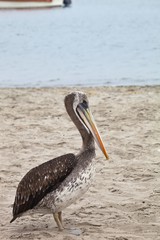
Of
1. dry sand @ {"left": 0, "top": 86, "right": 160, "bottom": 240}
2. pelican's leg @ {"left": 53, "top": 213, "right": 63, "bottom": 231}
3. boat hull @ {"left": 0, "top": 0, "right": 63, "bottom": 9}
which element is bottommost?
boat hull @ {"left": 0, "top": 0, "right": 63, "bottom": 9}

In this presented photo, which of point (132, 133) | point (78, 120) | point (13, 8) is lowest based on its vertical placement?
point (13, 8)

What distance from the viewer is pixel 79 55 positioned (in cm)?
2358

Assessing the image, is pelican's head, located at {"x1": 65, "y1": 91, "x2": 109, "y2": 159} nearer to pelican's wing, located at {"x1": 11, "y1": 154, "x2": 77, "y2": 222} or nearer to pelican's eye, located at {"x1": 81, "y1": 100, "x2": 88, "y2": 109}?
pelican's eye, located at {"x1": 81, "y1": 100, "x2": 88, "y2": 109}

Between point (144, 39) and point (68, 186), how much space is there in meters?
26.3

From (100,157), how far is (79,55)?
1666cm

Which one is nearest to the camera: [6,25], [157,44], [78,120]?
[78,120]

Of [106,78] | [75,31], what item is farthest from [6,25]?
[106,78]

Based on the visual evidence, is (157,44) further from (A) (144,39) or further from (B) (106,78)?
(B) (106,78)

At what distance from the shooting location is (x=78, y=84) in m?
15.1

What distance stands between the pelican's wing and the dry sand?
0.28 meters

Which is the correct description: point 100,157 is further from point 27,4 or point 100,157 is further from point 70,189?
point 27,4

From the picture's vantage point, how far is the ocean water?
53.9 feet

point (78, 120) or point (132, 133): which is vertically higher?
point (78, 120)

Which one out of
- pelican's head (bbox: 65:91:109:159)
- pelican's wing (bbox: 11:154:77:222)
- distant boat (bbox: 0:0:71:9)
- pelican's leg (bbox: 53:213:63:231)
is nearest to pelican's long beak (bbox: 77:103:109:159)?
pelican's head (bbox: 65:91:109:159)
